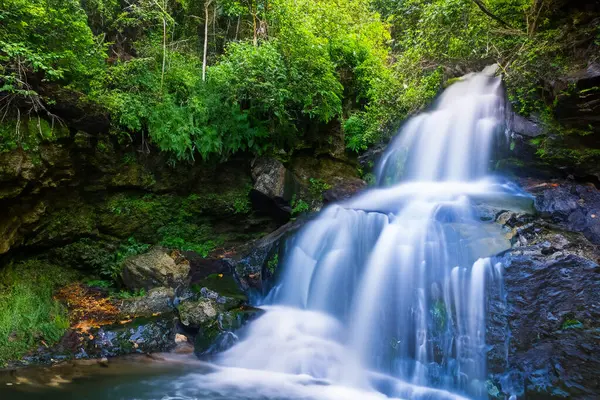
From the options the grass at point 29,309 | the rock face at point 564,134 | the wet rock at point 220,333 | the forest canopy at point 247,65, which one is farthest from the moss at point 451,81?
the grass at point 29,309

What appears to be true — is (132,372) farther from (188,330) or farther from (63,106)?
(63,106)

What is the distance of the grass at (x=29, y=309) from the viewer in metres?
5.36

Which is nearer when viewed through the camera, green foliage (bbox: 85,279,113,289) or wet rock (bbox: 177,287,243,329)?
wet rock (bbox: 177,287,243,329)

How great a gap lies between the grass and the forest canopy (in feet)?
7.61

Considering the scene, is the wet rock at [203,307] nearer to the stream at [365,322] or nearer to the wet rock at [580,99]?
the stream at [365,322]

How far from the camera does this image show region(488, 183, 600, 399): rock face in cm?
407

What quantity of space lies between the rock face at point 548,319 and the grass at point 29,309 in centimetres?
605

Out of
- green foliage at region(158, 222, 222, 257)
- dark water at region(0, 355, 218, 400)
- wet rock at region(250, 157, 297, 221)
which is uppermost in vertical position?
wet rock at region(250, 157, 297, 221)

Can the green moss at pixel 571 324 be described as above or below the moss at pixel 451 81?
below

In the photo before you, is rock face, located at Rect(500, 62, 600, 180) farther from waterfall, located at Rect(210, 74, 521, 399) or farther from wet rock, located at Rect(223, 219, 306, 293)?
wet rock, located at Rect(223, 219, 306, 293)

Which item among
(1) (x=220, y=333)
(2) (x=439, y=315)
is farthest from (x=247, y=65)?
(2) (x=439, y=315)

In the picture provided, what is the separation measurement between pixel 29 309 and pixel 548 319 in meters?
7.15

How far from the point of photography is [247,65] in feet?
25.4

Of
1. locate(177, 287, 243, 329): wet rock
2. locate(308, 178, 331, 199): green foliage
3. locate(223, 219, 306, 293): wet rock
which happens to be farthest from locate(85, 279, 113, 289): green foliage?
locate(308, 178, 331, 199): green foliage
